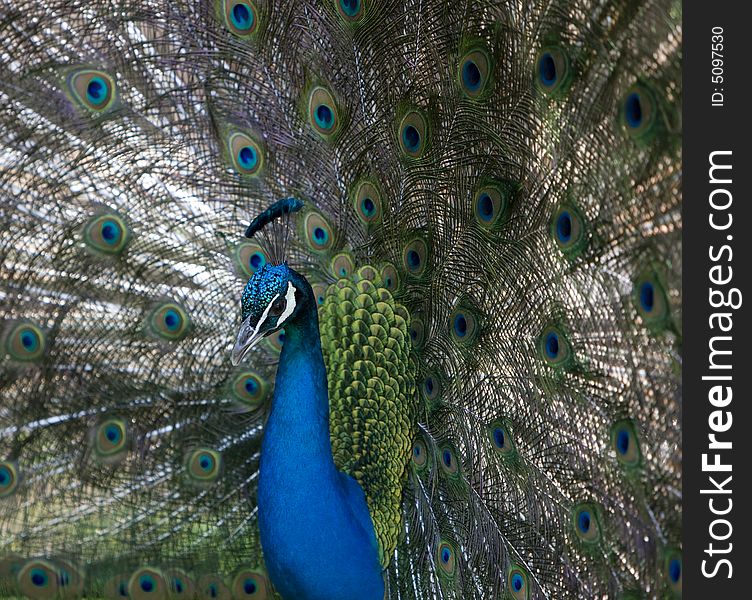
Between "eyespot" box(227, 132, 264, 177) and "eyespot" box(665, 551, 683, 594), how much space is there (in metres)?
1.47

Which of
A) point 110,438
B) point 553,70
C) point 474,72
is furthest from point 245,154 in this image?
point 553,70

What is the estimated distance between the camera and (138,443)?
2.46 metres

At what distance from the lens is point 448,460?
200 centimetres

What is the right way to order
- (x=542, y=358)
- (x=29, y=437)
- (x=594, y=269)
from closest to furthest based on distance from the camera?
(x=594, y=269) < (x=542, y=358) < (x=29, y=437)

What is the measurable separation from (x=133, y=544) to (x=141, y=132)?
3.83 feet

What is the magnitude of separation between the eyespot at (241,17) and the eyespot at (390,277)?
692 mm

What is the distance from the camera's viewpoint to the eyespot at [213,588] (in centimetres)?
247

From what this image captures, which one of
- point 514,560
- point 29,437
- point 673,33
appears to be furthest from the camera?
point 29,437

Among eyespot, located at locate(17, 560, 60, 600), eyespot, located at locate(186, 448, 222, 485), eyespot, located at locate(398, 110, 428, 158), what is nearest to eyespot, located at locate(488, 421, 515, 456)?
eyespot, located at locate(398, 110, 428, 158)

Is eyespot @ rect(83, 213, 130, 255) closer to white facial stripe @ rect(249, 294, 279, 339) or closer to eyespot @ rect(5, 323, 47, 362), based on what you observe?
eyespot @ rect(5, 323, 47, 362)

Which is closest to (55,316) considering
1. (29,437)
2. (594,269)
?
(29,437)

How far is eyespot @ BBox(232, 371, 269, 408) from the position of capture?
8.15 feet

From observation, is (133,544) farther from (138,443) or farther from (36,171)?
(36,171)

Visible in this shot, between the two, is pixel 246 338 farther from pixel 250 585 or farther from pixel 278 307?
pixel 250 585
